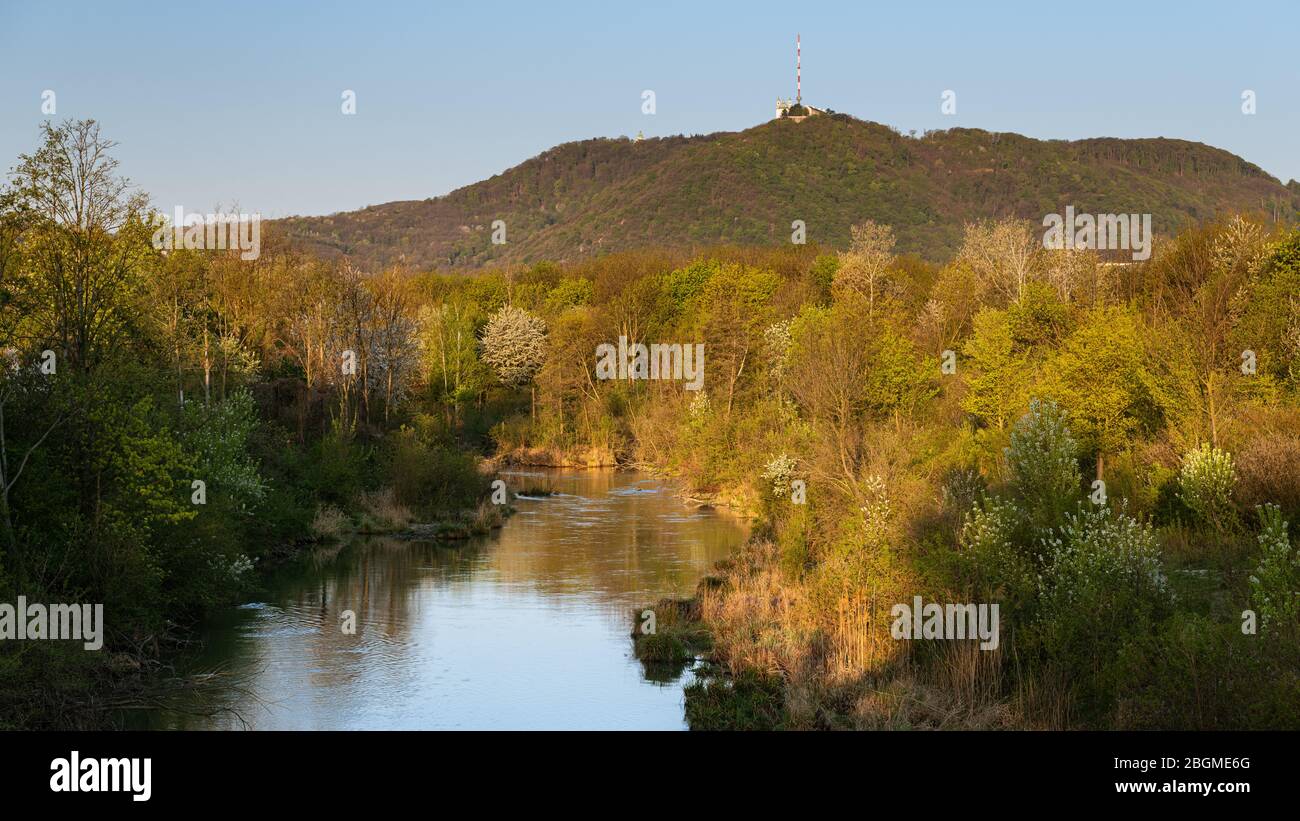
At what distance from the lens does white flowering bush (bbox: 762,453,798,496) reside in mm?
37125

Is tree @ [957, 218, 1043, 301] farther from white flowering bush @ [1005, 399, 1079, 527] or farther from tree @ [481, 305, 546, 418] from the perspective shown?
white flowering bush @ [1005, 399, 1079, 527]

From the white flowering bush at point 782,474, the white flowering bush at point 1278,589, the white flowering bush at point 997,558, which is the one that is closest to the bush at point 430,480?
the white flowering bush at point 782,474

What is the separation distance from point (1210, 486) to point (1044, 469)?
9.55 meters

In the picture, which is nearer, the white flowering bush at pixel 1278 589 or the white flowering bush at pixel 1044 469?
the white flowering bush at pixel 1278 589

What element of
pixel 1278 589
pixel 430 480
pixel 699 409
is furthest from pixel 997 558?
pixel 699 409

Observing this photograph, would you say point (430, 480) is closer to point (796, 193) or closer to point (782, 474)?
point (782, 474)

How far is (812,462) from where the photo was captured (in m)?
33.8

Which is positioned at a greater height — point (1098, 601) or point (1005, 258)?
point (1005, 258)

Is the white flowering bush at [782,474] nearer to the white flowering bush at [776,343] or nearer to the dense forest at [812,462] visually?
the dense forest at [812,462]

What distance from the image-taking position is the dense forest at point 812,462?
16875mm

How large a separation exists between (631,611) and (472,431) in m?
44.5

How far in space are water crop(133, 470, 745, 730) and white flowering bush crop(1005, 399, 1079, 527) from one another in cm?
721

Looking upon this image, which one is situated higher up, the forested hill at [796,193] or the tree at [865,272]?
the forested hill at [796,193]

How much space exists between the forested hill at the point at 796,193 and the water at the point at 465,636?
77.6 m
